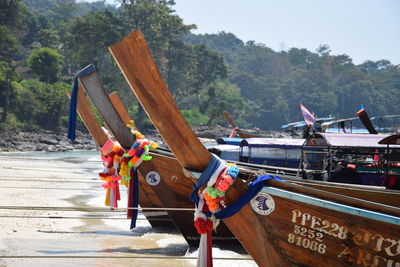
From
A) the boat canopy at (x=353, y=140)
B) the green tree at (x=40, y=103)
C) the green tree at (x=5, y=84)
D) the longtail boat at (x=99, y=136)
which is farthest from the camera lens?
the green tree at (x=40, y=103)

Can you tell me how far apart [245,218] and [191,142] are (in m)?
0.92

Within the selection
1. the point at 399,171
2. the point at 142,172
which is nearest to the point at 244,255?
the point at 142,172

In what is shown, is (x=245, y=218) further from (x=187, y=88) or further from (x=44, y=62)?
(x=187, y=88)

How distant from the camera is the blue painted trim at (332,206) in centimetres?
537

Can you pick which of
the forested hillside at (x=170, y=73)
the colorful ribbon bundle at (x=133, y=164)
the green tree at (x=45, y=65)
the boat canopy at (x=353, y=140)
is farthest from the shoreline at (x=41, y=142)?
the colorful ribbon bundle at (x=133, y=164)

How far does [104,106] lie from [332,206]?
17.2ft

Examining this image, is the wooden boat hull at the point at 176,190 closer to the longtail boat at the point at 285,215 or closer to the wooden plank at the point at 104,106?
the wooden plank at the point at 104,106

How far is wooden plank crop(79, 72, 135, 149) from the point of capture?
31.3ft

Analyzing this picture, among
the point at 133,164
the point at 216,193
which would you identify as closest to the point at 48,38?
the point at 133,164

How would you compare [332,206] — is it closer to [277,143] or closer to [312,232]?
[312,232]

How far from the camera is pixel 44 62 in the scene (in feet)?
179

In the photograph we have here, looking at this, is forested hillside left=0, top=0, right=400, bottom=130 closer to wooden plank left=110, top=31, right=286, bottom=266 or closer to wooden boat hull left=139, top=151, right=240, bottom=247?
wooden boat hull left=139, top=151, right=240, bottom=247

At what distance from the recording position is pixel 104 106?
973cm

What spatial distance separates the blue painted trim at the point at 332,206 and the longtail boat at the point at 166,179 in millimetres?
4310
